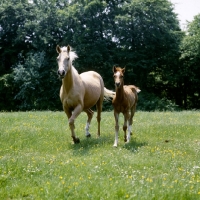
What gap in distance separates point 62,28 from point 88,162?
34038 mm

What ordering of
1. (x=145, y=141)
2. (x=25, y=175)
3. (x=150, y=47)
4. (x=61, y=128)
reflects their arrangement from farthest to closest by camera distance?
1. (x=150, y=47)
2. (x=61, y=128)
3. (x=145, y=141)
4. (x=25, y=175)

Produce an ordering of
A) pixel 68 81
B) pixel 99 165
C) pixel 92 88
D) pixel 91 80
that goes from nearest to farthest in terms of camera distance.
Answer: pixel 99 165 → pixel 68 81 → pixel 92 88 → pixel 91 80

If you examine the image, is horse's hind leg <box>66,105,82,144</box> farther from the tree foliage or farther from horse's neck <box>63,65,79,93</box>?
the tree foliage

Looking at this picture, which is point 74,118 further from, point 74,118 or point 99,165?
point 99,165

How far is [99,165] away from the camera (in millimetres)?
7844

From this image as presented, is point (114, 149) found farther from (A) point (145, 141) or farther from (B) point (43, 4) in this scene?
(B) point (43, 4)

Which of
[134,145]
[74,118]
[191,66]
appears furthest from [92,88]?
[191,66]

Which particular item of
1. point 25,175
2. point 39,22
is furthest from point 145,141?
point 39,22

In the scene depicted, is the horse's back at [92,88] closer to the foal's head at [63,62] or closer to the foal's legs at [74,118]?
the foal's legs at [74,118]

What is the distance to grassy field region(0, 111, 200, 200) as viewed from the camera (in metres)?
5.95

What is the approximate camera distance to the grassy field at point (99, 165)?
19.5 ft

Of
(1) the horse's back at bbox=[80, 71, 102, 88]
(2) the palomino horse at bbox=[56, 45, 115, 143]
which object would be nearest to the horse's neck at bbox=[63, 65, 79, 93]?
(2) the palomino horse at bbox=[56, 45, 115, 143]

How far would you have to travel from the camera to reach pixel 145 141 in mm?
11492

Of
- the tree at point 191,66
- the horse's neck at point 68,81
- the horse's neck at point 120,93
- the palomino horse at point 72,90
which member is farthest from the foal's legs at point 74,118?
the tree at point 191,66
